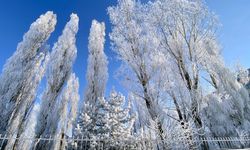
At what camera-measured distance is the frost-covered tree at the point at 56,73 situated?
11.7m

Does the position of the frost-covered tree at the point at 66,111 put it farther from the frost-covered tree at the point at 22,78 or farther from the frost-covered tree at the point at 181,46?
the frost-covered tree at the point at 181,46

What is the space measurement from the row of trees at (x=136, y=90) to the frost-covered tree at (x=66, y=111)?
0.21ft

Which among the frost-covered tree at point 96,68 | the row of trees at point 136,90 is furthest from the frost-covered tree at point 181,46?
the frost-covered tree at point 96,68

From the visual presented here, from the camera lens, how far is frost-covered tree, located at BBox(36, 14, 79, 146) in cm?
1166

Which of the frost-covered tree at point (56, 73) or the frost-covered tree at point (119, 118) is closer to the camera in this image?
the frost-covered tree at point (119, 118)

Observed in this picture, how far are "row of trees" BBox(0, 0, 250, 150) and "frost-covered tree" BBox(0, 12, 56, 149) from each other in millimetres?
44

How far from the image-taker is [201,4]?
12289 millimetres

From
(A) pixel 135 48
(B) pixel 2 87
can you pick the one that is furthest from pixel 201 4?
(B) pixel 2 87

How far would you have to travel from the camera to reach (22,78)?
11.5m

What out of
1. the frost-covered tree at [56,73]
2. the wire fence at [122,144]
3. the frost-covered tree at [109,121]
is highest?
the frost-covered tree at [56,73]

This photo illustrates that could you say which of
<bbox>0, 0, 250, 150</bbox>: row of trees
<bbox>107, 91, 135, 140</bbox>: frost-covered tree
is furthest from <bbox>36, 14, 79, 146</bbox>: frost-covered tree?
<bbox>107, 91, 135, 140</bbox>: frost-covered tree

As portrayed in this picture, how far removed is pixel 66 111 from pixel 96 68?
403 cm

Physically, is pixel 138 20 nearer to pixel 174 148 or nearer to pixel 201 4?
pixel 201 4

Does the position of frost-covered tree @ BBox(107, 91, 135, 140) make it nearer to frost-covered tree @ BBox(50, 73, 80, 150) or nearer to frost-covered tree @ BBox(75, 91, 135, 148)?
frost-covered tree @ BBox(75, 91, 135, 148)
